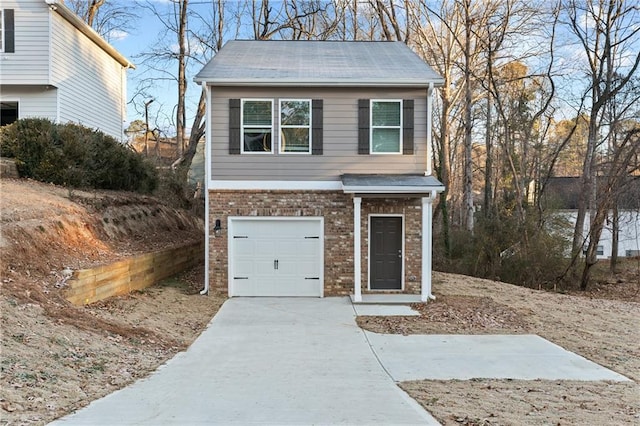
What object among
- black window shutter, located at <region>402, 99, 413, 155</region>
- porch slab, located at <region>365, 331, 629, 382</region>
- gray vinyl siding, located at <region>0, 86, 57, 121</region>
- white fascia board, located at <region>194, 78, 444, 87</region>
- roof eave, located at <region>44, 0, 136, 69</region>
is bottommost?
porch slab, located at <region>365, 331, 629, 382</region>

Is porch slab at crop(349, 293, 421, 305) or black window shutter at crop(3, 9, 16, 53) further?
black window shutter at crop(3, 9, 16, 53)

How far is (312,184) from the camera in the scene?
43.4 feet

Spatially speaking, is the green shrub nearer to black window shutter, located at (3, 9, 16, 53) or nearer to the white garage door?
the white garage door

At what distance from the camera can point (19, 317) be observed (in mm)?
6934

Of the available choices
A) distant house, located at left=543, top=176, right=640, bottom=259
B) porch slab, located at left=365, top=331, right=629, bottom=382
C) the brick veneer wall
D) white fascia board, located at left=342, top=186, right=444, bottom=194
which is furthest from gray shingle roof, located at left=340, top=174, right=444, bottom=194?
distant house, located at left=543, top=176, right=640, bottom=259

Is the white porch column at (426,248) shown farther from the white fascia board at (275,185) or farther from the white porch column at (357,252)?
the white fascia board at (275,185)

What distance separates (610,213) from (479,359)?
19.7m

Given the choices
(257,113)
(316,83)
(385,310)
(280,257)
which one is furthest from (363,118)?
(385,310)

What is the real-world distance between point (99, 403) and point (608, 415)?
534 centimetres

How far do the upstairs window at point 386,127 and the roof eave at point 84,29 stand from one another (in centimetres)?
1178

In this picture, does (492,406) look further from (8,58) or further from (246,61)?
(8,58)

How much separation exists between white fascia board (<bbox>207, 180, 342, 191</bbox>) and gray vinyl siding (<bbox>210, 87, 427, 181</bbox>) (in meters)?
0.11

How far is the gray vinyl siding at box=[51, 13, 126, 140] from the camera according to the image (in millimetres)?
17906

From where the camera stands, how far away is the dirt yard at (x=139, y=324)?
5.45 metres
